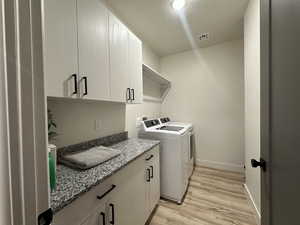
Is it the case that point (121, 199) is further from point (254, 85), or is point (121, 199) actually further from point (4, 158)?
point (254, 85)

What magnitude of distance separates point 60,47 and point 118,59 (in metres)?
0.64

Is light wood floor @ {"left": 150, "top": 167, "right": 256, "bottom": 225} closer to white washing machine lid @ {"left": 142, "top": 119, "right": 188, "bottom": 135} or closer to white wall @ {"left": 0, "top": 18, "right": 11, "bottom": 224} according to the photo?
white washing machine lid @ {"left": 142, "top": 119, "right": 188, "bottom": 135}

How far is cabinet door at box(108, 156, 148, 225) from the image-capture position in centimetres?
104

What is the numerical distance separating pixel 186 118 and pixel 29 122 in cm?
303

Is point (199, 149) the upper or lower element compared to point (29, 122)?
lower

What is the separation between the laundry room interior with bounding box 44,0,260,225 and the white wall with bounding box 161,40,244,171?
0.02m

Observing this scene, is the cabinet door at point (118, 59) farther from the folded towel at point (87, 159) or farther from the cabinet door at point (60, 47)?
the folded towel at point (87, 159)

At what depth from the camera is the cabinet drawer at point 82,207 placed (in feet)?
2.24

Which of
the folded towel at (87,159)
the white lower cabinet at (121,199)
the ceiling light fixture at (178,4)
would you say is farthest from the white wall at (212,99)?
the folded towel at (87,159)

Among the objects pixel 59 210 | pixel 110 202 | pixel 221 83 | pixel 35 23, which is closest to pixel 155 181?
pixel 110 202

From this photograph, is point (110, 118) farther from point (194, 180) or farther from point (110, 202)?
point (194, 180)

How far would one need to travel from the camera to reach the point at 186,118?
10.5 ft

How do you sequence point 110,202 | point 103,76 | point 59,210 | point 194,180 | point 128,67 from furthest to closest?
point 194,180 < point 128,67 < point 103,76 < point 110,202 < point 59,210

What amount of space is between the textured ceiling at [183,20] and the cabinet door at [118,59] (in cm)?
52
